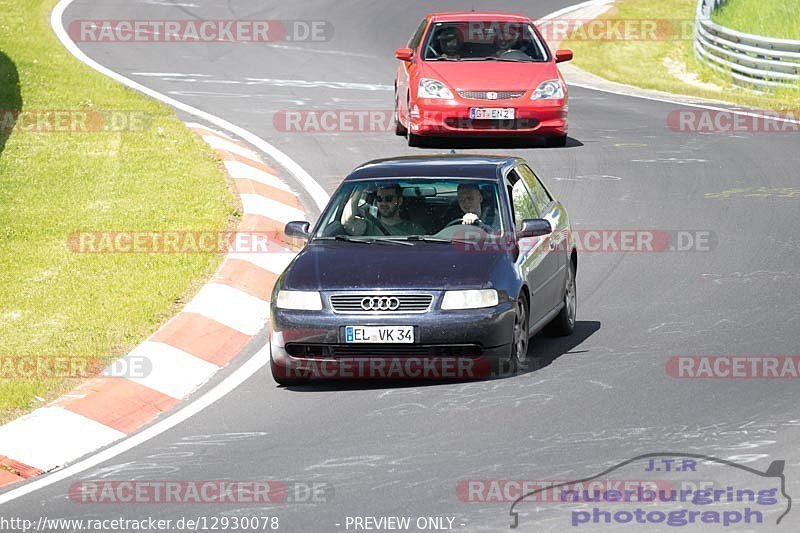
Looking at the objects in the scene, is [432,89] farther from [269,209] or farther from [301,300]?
[301,300]

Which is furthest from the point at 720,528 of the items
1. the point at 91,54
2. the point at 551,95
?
the point at 91,54

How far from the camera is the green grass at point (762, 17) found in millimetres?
33219

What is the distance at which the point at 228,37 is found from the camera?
31547 millimetres

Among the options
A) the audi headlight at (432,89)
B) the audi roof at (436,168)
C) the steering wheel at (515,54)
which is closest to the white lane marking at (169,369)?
the audi roof at (436,168)

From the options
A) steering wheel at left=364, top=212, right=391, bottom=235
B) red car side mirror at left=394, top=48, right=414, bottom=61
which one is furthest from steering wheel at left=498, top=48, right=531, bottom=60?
steering wheel at left=364, top=212, right=391, bottom=235

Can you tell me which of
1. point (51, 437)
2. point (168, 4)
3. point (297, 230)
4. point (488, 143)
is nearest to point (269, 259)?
point (297, 230)

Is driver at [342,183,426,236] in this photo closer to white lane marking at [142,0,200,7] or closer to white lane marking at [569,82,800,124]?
white lane marking at [569,82,800,124]

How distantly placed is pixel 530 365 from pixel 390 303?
1234mm

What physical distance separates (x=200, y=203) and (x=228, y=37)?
1591 centimetres

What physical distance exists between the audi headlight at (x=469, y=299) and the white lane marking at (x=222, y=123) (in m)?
6.07

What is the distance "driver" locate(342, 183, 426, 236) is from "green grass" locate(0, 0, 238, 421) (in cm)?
178

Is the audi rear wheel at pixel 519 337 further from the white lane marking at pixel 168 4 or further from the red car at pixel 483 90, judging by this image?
the white lane marking at pixel 168 4

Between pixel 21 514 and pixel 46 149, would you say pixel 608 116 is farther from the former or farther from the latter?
pixel 21 514

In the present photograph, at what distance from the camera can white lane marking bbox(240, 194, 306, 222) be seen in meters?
15.9
